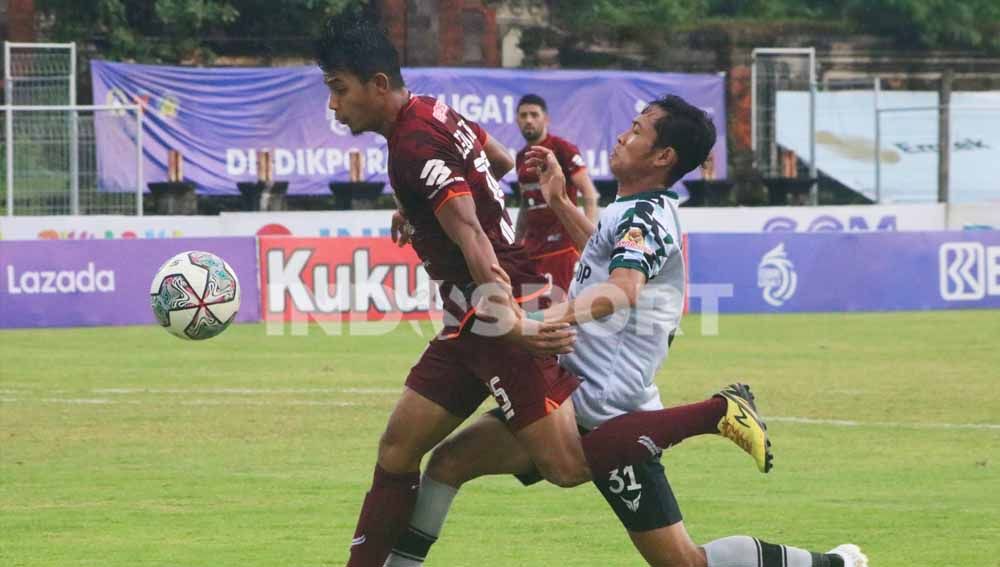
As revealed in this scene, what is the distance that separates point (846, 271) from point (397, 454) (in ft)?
65.1

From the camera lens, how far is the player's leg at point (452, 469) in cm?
728

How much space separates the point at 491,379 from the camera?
23.2 feet

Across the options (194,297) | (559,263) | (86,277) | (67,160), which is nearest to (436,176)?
(194,297)

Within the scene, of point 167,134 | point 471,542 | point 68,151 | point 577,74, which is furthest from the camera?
point 577,74

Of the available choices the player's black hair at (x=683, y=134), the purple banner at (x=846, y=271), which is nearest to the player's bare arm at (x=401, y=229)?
the player's black hair at (x=683, y=134)

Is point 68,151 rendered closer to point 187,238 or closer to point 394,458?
point 187,238

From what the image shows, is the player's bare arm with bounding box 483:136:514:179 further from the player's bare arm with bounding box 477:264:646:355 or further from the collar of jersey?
the player's bare arm with bounding box 477:264:646:355

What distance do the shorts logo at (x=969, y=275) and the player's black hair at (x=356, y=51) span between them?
20384 mm

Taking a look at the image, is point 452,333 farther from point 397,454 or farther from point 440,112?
point 440,112

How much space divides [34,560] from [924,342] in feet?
47.0

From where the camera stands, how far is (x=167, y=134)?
103 feet

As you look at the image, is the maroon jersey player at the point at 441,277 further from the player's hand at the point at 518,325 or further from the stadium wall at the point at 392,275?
the stadium wall at the point at 392,275

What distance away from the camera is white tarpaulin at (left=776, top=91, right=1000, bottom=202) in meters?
37.6

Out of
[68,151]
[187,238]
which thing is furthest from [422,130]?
[68,151]
